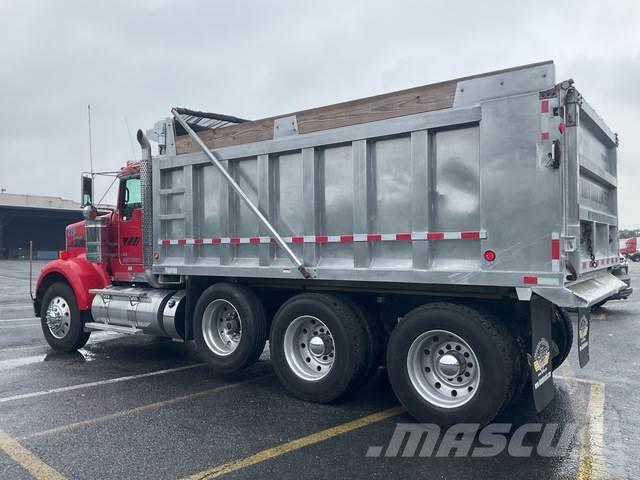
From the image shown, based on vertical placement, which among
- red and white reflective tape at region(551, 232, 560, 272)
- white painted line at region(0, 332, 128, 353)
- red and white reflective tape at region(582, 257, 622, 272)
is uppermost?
red and white reflective tape at region(551, 232, 560, 272)

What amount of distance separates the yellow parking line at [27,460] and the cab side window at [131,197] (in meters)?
3.92

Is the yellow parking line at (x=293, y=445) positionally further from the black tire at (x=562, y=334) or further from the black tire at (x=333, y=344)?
the black tire at (x=562, y=334)

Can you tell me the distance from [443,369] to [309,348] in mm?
1497

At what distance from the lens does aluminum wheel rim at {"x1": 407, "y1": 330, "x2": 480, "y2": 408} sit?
4609 mm

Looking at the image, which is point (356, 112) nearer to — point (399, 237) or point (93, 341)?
point (399, 237)

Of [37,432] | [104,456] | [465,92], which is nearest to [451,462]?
[104,456]

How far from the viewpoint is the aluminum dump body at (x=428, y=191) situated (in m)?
4.23

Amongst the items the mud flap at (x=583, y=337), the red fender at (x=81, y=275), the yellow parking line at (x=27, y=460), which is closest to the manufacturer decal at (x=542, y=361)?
the mud flap at (x=583, y=337)

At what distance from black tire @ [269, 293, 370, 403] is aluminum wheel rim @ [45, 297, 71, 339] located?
398 centimetres

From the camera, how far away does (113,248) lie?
810 cm

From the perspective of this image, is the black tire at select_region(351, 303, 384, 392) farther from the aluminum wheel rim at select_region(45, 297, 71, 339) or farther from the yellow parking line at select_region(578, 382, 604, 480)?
the aluminum wheel rim at select_region(45, 297, 71, 339)

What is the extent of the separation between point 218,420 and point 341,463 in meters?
1.46

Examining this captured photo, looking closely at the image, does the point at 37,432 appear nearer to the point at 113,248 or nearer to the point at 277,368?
the point at 277,368

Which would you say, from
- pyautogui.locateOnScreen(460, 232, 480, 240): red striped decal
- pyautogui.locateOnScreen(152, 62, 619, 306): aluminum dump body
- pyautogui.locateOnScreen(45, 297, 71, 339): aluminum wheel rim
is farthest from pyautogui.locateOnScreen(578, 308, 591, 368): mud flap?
pyautogui.locateOnScreen(45, 297, 71, 339): aluminum wheel rim
